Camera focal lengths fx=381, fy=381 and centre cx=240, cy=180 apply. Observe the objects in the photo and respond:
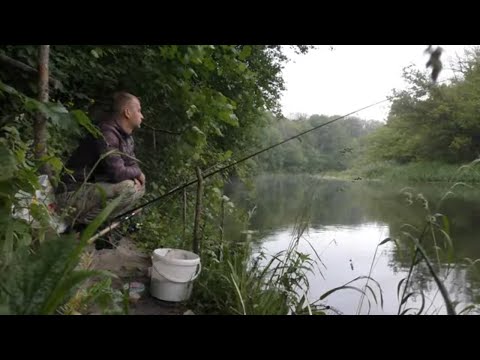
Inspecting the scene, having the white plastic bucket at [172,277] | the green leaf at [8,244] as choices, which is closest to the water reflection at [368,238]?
the white plastic bucket at [172,277]

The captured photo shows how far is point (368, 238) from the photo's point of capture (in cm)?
759

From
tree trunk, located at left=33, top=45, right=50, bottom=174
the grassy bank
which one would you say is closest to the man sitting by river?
tree trunk, located at left=33, top=45, right=50, bottom=174

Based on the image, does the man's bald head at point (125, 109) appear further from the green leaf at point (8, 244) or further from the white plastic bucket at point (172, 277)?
the green leaf at point (8, 244)

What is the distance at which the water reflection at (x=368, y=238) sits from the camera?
362 cm

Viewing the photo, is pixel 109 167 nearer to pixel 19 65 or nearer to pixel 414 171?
pixel 19 65

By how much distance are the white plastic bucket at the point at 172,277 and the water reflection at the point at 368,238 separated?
93 cm

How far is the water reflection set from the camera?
143 inches

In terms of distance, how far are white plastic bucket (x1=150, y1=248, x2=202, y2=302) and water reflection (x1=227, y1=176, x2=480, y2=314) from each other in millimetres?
930

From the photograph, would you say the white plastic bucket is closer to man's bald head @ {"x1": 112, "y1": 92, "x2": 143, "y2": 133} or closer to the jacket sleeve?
the jacket sleeve

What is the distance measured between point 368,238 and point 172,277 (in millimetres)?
6087
